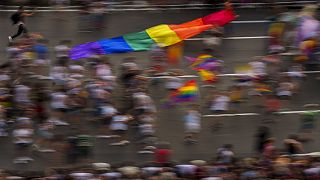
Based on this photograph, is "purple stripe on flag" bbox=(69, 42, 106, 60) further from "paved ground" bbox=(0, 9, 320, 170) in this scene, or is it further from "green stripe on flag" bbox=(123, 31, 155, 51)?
"green stripe on flag" bbox=(123, 31, 155, 51)

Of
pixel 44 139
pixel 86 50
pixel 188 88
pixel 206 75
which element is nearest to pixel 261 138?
pixel 188 88

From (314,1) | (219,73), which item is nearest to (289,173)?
(219,73)

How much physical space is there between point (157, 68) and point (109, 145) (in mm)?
3786

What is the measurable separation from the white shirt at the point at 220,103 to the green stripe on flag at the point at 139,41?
13.8 feet

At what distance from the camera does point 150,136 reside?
2434 cm

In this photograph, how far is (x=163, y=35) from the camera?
2850cm

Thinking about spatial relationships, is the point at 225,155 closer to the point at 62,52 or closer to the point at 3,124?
the point at 3,124

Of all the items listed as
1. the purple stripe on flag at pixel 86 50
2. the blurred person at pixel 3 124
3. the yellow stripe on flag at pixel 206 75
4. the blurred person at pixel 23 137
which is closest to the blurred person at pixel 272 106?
the yellow stripe on flag at pixel 206 75

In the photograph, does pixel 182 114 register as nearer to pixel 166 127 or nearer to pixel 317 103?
pixel 166 127

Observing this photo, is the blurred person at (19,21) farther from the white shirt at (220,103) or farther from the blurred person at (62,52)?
the white shirt at (220,103)

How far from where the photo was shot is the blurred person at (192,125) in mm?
24484

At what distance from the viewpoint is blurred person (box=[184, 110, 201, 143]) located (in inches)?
964

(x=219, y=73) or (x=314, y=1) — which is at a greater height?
(x=314, y=1)

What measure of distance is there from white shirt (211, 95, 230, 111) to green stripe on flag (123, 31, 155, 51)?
4208 mm
